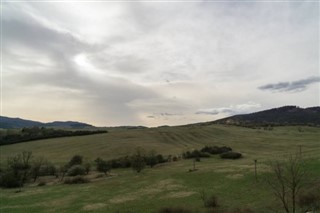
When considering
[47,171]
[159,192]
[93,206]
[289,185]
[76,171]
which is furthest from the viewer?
[47,171]

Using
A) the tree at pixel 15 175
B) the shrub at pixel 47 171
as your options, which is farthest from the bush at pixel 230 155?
the tree at pixel 15 175

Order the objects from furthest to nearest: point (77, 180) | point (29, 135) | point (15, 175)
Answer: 1. point (29, 135)
2. point (15, 175)
3. point (77, 180)

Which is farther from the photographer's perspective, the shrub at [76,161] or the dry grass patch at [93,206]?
the shrub at [76,161]

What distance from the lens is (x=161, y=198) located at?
4512cm

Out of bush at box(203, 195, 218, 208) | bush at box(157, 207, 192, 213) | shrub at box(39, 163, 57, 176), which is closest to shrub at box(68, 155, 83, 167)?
shrub at box(39, 163, 57, 176)

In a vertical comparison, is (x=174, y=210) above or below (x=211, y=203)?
below

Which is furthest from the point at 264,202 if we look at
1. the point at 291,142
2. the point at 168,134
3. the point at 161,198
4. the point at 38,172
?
the point at 168,134

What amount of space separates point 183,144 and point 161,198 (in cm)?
6467

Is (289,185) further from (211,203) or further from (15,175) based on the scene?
(15,175)

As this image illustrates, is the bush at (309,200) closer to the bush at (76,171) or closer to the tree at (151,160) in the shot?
the tree at (151,160)

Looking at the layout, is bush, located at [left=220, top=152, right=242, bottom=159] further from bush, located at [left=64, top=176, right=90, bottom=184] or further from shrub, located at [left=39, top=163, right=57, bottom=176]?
shrub, located at [left=39, top=163, right=57, bottom=176]

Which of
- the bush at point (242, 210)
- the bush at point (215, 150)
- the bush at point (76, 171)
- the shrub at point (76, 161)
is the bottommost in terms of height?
the bush at point (76, 171)

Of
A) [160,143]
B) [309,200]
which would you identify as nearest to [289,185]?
[309,200]

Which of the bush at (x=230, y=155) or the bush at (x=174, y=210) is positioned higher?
the bush at (x=230, y=155)
